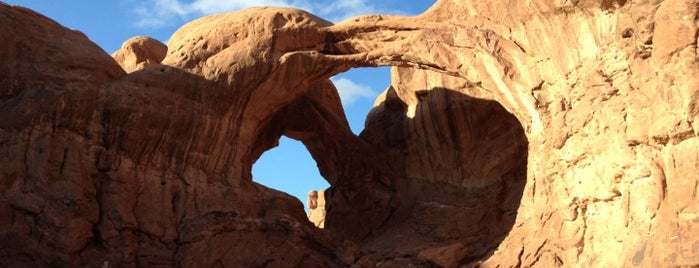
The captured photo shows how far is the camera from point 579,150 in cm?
1709

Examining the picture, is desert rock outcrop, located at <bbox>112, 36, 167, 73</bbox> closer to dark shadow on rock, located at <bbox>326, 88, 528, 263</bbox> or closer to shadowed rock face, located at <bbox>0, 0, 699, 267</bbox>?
shadowed rock face, located at <bbox>0, 0, 699, 267</bbox>

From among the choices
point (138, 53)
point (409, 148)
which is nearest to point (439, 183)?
point (409, 148)

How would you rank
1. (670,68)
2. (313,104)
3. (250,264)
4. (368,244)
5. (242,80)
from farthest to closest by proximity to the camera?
(313,104)
(368,244)
(242,80)
(250,264)
(670,68)

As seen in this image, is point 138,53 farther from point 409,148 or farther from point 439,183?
point 439,183

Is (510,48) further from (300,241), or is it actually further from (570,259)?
(300,241)

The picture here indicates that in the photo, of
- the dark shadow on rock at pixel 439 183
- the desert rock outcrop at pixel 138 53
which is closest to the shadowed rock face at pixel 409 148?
the dark shadow on rock at pixel 439 183

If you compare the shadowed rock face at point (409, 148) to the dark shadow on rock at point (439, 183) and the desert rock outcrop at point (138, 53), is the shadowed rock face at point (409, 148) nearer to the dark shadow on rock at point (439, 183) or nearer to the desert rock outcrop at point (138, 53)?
the dark shadow on rock at point (439, 183)

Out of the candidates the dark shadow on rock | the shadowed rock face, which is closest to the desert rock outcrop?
the shadowed rock face

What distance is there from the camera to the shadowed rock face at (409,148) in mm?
15430

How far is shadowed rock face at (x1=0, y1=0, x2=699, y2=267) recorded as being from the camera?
15.4 m

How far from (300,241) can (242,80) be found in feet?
13.4

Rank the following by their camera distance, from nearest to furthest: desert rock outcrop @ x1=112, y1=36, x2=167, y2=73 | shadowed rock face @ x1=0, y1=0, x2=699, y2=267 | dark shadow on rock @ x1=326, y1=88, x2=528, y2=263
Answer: shadowed rock face @ x1=0, y1=0, x2=699, y2=267 < dark shadow on rock @ x1=326, y1=88, x2=528, y2=263 < desert rock outcrop @ x1=112, y1=36, x2=167, y2=73

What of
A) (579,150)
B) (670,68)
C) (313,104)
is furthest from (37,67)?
(670,68)

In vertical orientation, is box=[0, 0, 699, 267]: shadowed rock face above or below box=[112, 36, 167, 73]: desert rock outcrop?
below
